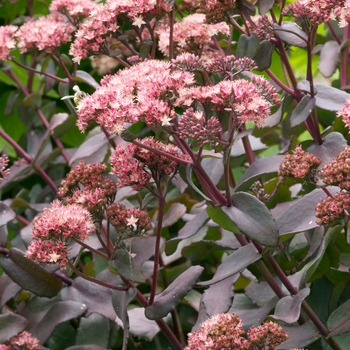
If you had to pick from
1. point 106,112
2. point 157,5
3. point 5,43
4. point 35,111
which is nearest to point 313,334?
point 106,112

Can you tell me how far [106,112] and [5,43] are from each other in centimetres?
67

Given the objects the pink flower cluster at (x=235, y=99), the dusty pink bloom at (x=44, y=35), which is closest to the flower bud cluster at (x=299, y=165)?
the pink flower cluster at (x=235, y=99)

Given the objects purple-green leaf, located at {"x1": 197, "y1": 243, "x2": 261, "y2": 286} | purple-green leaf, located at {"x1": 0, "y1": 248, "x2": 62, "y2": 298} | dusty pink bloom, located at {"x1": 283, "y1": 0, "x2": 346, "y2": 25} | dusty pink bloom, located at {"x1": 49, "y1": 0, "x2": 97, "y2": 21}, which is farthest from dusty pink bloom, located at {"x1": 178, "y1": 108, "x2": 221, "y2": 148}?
dusty pink bloom, located at {"x1": 49, "y1": 0, "x2": 97, "y2": 21}

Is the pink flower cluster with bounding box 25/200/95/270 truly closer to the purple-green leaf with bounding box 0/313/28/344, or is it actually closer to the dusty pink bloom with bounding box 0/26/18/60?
the purple-green leaf with bounding box 0/313/28/344

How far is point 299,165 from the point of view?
3.74 feet

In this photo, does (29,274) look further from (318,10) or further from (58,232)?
(318,10)

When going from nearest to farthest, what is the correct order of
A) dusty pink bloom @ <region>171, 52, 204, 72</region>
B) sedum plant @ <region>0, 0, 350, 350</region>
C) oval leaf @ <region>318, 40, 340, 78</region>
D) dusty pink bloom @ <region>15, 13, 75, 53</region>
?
sedum plant @ <region>0, 0, 350, 350</region>, dusty pink bloom @ <region>171, 52, 204, 72</region>, dusty pink bloom @ <region>15, 13, 75, 53</region>, oval leaf @ <region>318, 40, 340, 78</region>

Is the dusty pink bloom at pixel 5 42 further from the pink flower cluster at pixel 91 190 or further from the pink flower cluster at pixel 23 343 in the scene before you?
the pink flower cluster at pixel 23 343

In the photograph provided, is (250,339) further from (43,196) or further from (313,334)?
(43,196)

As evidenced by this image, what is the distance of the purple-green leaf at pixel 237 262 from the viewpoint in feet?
3.85

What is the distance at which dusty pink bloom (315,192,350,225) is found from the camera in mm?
1042

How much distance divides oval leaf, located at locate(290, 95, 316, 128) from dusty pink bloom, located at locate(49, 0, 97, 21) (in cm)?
60

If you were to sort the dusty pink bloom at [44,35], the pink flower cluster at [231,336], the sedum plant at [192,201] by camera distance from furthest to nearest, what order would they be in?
the dusty pink bloom at [44,35] < the sedum plant at [192,201] < the pink flower cluster at [231,336]

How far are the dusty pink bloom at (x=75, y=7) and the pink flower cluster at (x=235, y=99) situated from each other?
24.5 inches
